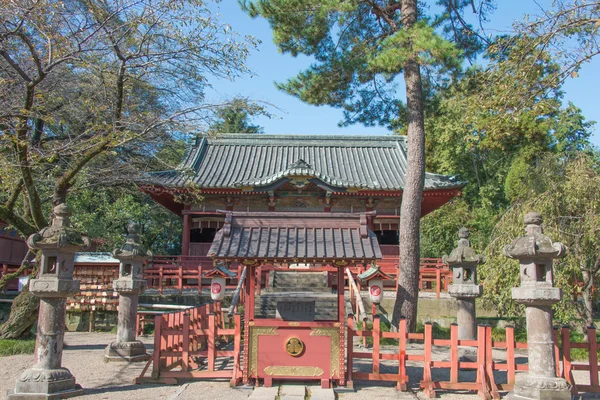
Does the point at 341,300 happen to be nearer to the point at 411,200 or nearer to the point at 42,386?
the point at 42,386

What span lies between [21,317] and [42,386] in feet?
15.5

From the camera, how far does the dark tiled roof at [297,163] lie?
1714 centimetres

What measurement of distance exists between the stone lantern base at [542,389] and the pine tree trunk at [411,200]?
16.2 feet

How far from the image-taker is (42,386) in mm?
6328

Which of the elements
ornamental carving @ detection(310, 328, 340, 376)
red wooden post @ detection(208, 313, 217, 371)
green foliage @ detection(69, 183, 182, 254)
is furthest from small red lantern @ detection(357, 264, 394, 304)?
green foliage @ detection(69, 183, 182, 254)

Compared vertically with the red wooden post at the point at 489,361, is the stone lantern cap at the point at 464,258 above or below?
above

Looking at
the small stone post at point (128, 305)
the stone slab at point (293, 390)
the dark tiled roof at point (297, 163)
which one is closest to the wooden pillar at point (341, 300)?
the stone slab at point (293, 390)

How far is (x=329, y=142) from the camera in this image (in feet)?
75.9

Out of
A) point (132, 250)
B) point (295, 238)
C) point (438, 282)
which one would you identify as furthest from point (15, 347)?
point (438, 282)

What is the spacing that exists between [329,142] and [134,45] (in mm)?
14673

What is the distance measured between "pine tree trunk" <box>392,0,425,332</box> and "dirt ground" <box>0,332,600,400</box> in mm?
2357

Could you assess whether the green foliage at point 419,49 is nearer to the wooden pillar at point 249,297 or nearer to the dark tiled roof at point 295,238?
the dark tiled roof at point 295,238

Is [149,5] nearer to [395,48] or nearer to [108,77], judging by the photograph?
[108,77]

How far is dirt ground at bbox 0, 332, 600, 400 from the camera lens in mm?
6660
